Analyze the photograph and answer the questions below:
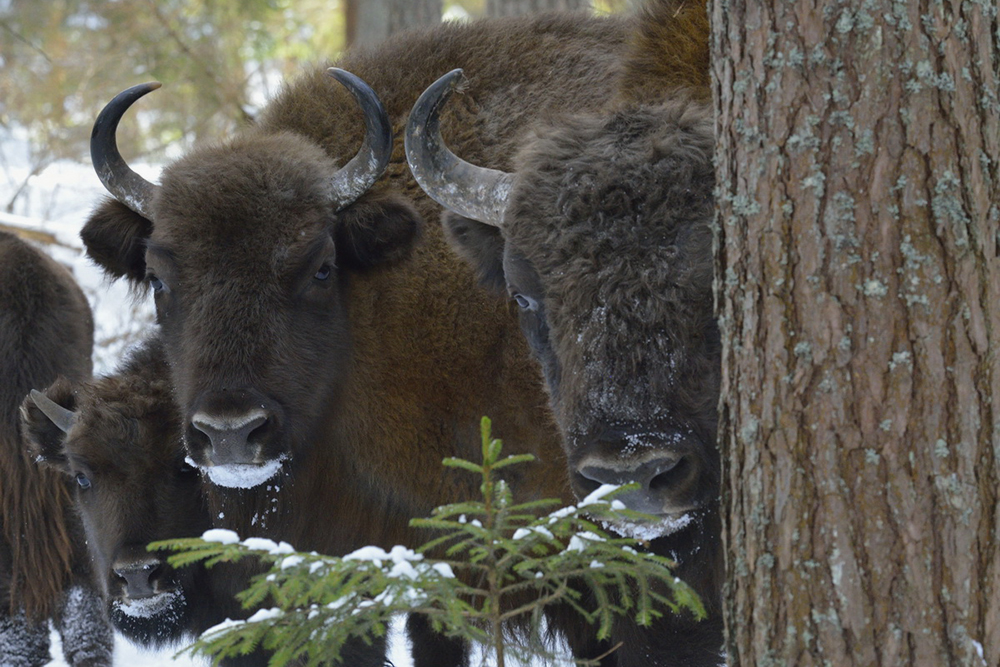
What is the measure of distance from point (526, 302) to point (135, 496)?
2664 millimetres

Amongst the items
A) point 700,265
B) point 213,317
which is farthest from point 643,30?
point 213,317

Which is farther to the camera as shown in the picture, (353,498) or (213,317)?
(353,498)

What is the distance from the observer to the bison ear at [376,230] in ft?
17.9

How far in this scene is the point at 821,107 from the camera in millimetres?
2693

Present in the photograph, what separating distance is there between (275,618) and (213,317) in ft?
7.96

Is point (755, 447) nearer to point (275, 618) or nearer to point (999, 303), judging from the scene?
point (999, 303)

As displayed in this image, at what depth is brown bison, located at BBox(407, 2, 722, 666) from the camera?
3.48 meters

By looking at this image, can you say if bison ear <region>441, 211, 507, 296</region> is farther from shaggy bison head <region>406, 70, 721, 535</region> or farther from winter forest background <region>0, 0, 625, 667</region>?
winter forest background <region>0, 0, 625, 667</region>

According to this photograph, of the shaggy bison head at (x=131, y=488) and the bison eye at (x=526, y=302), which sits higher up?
the bison eye at (x=526, y=302)

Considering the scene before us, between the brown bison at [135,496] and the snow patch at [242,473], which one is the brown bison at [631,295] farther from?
the brown bison at [135,496]

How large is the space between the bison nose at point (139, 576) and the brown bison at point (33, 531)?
1.43 metres

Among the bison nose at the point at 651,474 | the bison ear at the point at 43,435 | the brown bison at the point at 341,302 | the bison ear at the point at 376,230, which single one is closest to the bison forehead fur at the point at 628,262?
the bison nose at the point at 651,474

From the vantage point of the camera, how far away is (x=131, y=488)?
18.7 feet

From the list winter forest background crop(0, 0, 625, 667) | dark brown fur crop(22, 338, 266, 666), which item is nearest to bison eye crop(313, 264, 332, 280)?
dark brown fur crop(22, 338, 266, 666)
